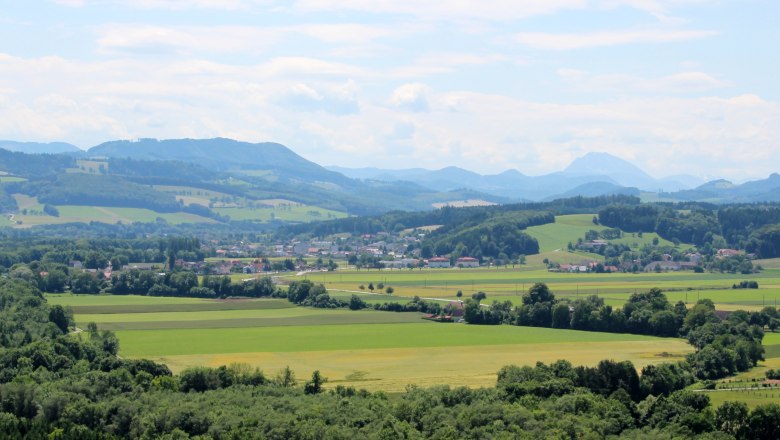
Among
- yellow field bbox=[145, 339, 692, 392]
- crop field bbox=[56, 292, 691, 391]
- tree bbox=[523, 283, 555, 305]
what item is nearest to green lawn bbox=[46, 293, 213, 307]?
crop field bbox=[56, 292, 691, 391]

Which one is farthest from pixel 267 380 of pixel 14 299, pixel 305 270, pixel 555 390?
pixel 305 270

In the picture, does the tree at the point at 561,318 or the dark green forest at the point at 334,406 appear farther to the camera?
the tree at the point at 561,318

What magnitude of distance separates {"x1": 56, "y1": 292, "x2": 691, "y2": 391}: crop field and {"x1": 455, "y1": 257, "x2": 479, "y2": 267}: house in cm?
7424

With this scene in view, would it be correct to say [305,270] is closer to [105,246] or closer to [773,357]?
[105,246]

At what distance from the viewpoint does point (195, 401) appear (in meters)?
56.2

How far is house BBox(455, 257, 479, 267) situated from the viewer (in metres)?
180

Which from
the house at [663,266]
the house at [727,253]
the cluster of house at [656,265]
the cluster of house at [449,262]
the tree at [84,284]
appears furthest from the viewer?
the cluster of house at [449,262]

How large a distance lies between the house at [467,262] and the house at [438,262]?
161 cm

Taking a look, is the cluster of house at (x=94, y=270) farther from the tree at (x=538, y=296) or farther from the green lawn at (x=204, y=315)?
the tree at (x=538, y=296)

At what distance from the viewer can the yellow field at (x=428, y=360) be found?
6775 cm

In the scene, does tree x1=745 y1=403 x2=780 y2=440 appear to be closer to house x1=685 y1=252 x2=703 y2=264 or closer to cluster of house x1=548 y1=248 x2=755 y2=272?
cluster of house x1=548 y1=248 x2=755 y2=272

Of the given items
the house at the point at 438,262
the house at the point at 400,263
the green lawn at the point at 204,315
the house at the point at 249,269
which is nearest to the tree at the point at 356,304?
the green lawn at the point at 204,315

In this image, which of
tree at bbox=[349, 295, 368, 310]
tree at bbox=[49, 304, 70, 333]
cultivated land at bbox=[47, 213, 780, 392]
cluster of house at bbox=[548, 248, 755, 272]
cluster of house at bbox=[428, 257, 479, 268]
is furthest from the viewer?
cluster of house at bbox=[428, 257, 479, 268]

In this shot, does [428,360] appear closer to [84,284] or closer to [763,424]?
[763,424]
